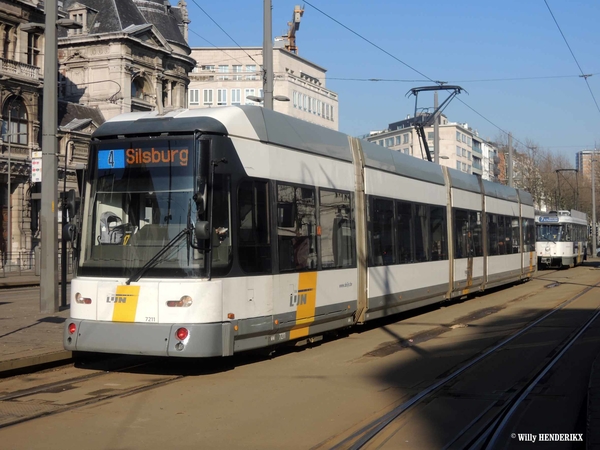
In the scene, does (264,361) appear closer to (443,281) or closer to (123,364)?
(123,364)

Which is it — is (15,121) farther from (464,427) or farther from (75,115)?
(464,427)

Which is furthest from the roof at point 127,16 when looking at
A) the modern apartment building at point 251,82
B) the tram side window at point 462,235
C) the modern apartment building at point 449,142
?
the modern apartment building at point 449,142

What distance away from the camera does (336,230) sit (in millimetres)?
13055

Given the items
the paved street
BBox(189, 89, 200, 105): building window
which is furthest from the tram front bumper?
BBox(189, 89, 200, 105): building window

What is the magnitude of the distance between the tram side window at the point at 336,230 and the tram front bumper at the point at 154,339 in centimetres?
318

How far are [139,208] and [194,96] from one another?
88.6 meters

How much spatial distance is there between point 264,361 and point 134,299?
2536mm

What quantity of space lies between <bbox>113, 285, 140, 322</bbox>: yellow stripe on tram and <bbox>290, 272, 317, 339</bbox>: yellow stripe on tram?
2.63 metres

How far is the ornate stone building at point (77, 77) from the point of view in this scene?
149 feet

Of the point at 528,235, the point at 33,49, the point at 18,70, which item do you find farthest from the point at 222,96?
the point at 528,235

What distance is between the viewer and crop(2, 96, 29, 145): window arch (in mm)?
44938

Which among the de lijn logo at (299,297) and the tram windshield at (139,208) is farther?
the de lijn logo at (299,297)

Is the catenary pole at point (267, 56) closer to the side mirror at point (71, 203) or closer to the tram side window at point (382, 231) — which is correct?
the tram side window at point (382, 231)

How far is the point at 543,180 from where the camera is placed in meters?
83.4
